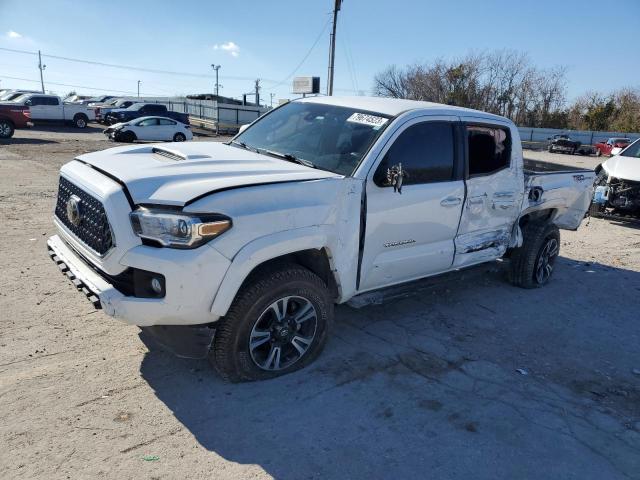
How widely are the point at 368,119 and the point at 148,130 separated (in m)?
23.7

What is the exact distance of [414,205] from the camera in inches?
169

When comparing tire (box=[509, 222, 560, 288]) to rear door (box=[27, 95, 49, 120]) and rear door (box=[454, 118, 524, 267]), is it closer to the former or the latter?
rear door (box=[454, 118, 524, 267])

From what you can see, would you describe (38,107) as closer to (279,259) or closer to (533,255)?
(533,255)

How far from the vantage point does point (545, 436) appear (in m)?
3.33

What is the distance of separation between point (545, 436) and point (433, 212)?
6.40 ft

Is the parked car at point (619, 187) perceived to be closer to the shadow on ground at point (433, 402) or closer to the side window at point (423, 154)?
the shadow on ground at point (433, 402)

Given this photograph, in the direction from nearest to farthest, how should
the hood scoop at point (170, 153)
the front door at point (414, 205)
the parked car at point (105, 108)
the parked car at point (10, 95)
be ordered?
the hood scoop at point (170, 153) < the front door at point (414, 205) < the parked car at point (10, 95) < the parked car at point (105, 108)

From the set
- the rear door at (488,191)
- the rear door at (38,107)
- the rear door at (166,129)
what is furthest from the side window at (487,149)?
the rear door at (38,107)

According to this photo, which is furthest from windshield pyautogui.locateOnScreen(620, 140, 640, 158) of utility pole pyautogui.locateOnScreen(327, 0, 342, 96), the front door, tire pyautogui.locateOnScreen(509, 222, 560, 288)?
utility pole pyautogui.locateOnScreen(327, 0, 342, 96)

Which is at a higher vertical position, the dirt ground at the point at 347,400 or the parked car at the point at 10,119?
the parked car at the point at 10,119

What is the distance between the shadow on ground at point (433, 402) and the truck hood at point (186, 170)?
137 cm

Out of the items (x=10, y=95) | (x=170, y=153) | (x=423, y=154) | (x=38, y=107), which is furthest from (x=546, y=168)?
(x=10, y=95)

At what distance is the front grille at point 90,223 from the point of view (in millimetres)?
3232

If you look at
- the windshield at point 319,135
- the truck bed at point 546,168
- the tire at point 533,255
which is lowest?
the tire at point 533,255
